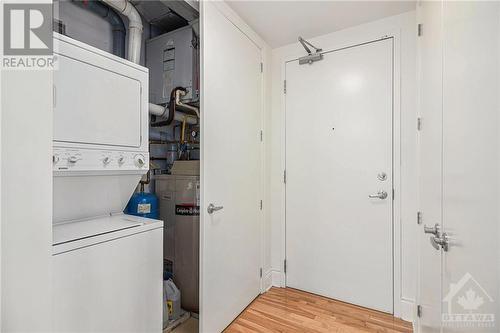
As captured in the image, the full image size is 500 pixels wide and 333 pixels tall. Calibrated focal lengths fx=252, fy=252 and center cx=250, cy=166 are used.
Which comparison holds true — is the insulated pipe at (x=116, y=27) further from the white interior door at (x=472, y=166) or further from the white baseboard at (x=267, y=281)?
the white baseboard at (x=267, y=281)

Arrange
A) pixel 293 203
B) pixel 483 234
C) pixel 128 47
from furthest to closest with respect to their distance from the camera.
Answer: pixel 293 203
pixel 128 47
pixel 483 234

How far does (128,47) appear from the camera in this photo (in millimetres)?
1718

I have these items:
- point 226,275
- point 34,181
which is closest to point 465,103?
point 34,181

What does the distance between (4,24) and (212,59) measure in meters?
1.37

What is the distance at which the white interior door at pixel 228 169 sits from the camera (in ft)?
5.68

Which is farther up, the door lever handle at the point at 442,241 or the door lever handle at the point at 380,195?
the door lever handle at the point at 380,195

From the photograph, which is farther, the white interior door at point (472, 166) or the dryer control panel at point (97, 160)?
the dryer control panel at point (97, 160)

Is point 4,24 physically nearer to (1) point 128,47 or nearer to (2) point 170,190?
(1) point 128,47

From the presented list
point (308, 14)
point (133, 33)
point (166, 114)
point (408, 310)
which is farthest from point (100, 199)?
point (408, 310)

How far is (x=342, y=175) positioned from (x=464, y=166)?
140cm

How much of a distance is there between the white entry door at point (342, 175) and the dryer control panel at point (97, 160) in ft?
4.90

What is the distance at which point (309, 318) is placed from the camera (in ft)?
6.61

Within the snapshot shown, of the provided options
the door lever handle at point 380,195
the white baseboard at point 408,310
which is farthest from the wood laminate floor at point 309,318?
the door lever handle at point 380,195

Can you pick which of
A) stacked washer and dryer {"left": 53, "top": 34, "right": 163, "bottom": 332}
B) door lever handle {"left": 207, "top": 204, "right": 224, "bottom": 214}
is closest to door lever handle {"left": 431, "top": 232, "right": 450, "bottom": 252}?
door lever handle {"left": 207, "top": 204, "right": 224, "bottom": 214}
